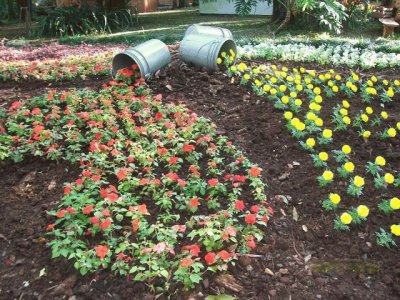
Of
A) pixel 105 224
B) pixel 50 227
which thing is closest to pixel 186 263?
pixel 105 224

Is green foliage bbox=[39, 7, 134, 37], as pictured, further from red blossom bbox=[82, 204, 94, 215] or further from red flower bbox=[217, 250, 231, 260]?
red flower bbox=[217, 250, 231, 260]

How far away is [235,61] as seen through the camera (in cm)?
581

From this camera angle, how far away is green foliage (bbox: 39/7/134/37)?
11.6 meters

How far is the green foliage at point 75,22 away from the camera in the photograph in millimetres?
11562

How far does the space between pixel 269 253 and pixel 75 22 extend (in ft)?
34.6

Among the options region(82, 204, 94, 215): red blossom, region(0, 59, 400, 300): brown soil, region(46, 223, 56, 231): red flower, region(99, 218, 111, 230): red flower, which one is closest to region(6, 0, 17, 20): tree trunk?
region(0, 59, 400, 300): brown soil

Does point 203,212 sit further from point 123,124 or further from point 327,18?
point 327,18

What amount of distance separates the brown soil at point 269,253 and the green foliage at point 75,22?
867 cm

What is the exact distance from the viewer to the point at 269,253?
277 centimetres

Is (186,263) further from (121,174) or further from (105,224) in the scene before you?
(121,174)

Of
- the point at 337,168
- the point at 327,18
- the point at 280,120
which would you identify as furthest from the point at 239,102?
the point at 327,18

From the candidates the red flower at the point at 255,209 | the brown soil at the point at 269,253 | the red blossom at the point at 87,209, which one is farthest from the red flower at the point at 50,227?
the red flower at the point at 255,209

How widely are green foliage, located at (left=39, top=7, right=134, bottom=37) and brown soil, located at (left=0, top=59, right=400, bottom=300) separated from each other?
8.67m

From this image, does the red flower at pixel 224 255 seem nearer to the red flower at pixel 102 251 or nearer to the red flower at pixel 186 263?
the red flower at pixel 186 263
